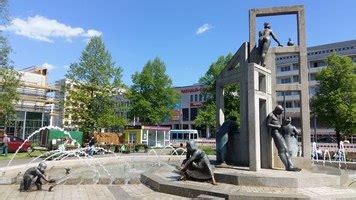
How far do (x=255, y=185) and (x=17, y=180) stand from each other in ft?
26.5

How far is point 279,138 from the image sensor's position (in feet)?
37.4

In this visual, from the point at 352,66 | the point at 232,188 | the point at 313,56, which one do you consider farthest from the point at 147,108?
the point at 232,188

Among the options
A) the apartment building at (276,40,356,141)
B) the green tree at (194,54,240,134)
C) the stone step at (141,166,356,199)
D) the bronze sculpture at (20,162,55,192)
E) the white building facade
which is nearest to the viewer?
the stone step at (141,166,356,199)

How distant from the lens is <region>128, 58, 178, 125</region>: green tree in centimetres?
5444

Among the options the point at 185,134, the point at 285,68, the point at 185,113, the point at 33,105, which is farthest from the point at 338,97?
the point at 185,113

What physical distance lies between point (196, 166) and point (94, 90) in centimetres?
2998

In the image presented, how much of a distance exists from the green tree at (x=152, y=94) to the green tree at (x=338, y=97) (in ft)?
81.8

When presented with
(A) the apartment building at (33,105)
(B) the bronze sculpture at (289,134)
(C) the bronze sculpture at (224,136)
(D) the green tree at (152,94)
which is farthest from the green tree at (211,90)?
(B) the bronze sculpture at (289,134)

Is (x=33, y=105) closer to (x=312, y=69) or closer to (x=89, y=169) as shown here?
(x=89, y=169)

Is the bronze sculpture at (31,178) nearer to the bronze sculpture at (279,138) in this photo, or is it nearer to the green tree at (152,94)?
the bronze sculpture at (279,138)

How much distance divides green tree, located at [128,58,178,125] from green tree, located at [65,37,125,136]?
43.6 feet

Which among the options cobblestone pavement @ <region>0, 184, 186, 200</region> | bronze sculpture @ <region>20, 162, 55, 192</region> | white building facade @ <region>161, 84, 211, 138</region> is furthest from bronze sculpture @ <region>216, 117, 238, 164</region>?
white building facade @ <region>161, 84, 211, 138</region>

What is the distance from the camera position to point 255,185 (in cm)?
972

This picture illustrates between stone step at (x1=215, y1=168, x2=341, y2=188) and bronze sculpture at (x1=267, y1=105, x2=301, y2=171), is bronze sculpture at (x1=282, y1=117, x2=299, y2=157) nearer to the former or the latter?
bronze sculpture at (x1=267, y1=105, x2=301, y2=171)
